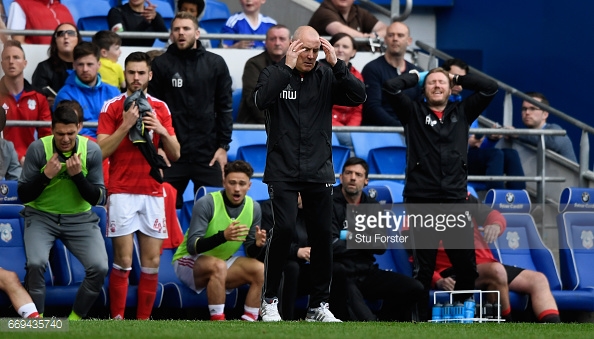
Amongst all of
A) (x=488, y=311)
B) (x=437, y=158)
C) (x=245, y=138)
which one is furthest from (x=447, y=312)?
(x=245, y=138)

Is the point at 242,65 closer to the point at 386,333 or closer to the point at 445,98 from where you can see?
the point at 445,98

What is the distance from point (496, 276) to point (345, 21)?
4.88m

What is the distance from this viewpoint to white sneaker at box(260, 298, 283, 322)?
Result: 8086 mm

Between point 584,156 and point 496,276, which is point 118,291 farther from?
point 584,156

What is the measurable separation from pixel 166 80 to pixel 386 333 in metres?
4.32

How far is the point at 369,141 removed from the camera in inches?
496

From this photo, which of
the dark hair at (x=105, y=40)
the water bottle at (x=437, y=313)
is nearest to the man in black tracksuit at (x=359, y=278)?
the water bottle at (x=437, y=313)

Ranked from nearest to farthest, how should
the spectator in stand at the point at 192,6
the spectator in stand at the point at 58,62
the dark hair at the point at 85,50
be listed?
the dark hair at the point at 85,50 < the spectator in stand at the point at 58,62 < the spectator in stand at the point at 192,6

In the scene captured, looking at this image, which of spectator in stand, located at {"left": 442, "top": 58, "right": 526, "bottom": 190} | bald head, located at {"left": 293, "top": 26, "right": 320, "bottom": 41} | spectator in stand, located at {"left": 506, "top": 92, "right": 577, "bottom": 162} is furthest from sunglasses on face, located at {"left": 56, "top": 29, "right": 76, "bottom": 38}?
spectator in stand, located at {"left": 506, "top": 92, "right": 577, "bottom": 162}

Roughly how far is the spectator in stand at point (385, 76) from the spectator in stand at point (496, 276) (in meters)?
2.00

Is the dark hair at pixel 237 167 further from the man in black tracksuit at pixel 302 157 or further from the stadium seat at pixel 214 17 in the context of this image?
the stadium seat at pixel 214 17

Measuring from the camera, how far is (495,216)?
1076 centimetres

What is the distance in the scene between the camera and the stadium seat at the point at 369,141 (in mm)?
12398

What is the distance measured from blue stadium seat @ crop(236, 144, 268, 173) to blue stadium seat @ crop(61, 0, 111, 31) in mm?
3401
